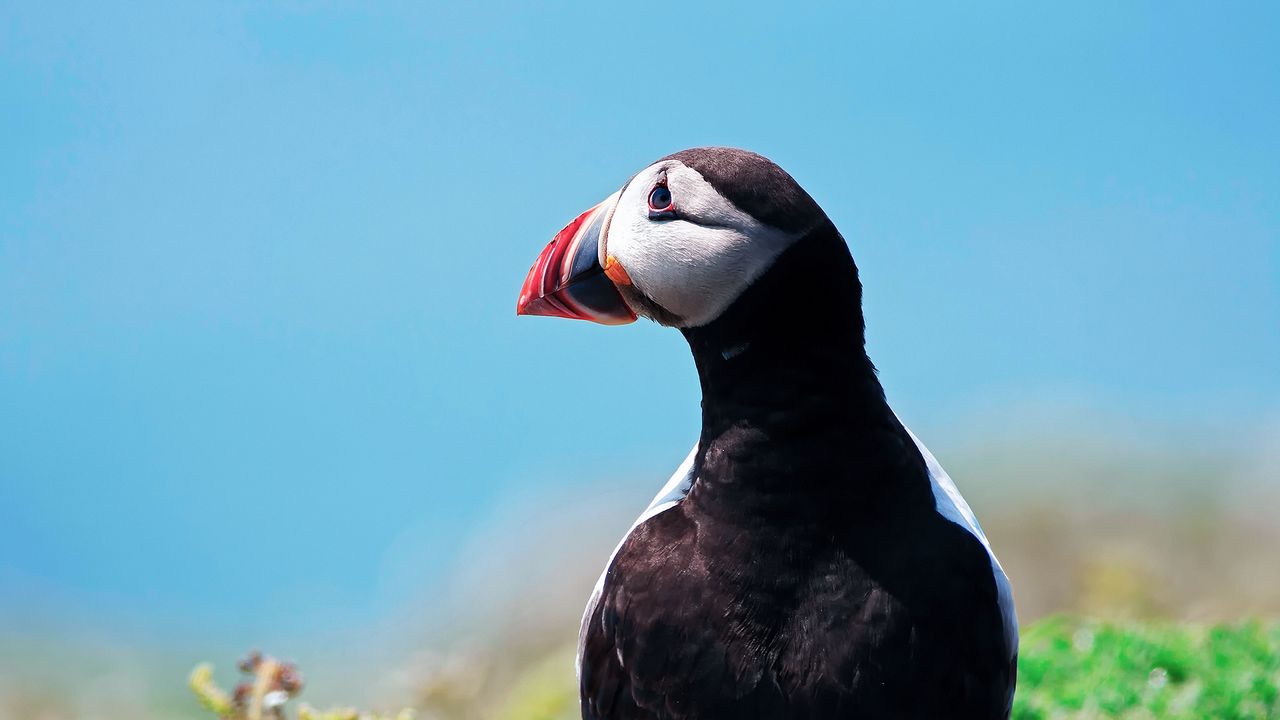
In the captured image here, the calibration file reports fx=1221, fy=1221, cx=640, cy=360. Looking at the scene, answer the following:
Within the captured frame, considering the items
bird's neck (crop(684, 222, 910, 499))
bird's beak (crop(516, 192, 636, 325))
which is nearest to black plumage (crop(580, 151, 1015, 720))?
bird's neck (crop(684, 222, 910, 499))

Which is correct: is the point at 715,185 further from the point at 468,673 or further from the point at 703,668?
the point at 468,673

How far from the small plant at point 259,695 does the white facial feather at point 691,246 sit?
151 cm

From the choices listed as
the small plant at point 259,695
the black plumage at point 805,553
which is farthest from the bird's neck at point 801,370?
the small plant at point 259,695

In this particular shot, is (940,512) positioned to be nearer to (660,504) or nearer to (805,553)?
(805,553)

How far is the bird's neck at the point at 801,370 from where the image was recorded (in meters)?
2.15

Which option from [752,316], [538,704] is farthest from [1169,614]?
[752,316]

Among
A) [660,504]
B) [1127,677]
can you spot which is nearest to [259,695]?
[660,504]


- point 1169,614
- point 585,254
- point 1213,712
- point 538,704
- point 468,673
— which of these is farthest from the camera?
point 1169,614

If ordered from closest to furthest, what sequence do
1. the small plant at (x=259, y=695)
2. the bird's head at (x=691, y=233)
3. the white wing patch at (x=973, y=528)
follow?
the bird's head at (x=691, y=233) → the white wing patch at (x=973, y=528) → the small plant at (x=259, y=695)

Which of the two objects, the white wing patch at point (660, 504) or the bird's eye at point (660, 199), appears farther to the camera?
the white wing patch at point (660, 504)

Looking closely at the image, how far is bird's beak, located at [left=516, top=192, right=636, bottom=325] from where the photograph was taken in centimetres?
230

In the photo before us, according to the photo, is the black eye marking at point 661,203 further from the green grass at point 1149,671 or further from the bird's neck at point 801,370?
the green grass at point 1149,671

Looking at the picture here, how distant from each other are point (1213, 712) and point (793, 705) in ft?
6.80

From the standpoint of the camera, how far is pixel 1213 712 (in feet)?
11.8
